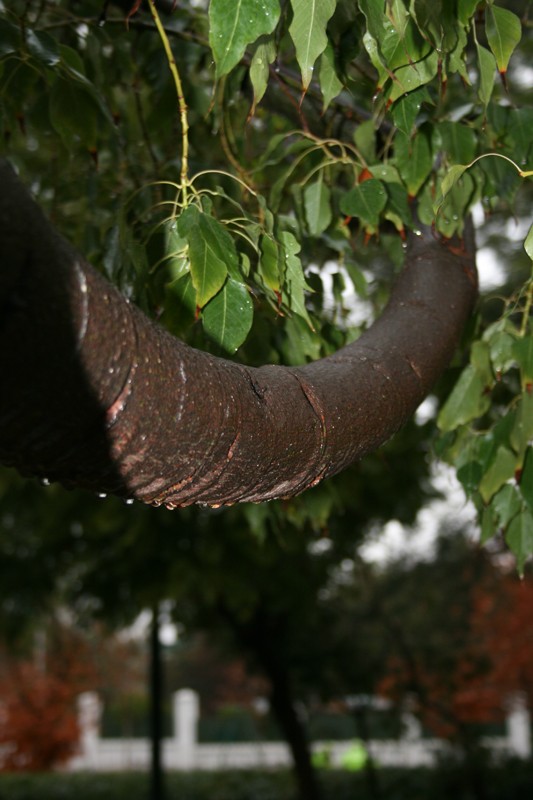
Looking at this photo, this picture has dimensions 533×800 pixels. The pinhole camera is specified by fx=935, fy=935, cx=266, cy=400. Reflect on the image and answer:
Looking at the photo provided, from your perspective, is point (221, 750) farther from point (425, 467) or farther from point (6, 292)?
point (6, 292)

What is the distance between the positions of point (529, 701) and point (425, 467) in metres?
7.53

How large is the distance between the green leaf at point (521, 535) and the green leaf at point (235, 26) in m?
1.29

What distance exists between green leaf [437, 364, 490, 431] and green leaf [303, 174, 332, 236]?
1.69ft

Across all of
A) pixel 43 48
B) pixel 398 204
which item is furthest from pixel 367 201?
pixel 43 48

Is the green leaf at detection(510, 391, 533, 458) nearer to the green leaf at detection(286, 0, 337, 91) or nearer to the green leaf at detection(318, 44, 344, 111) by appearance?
the green leaf at detection(318, 44, 344, 111)

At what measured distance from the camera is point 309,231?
7.83 feet

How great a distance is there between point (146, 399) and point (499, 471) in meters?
1.29

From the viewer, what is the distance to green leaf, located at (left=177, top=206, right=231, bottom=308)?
1.66m

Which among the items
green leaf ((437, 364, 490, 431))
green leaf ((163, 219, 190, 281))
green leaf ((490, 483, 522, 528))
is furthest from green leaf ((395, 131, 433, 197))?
green leaf ((490, 483, 522, 528))

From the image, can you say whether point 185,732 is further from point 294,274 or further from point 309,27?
point 309,27

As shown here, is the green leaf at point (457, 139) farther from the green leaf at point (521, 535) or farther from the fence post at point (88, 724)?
the fence post at point (88, 724)

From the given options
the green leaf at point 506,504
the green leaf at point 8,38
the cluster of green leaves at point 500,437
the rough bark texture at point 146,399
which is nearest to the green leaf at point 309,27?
the rough bark texture at point 146,399

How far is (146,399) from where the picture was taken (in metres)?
1.11

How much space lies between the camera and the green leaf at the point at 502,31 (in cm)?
161
